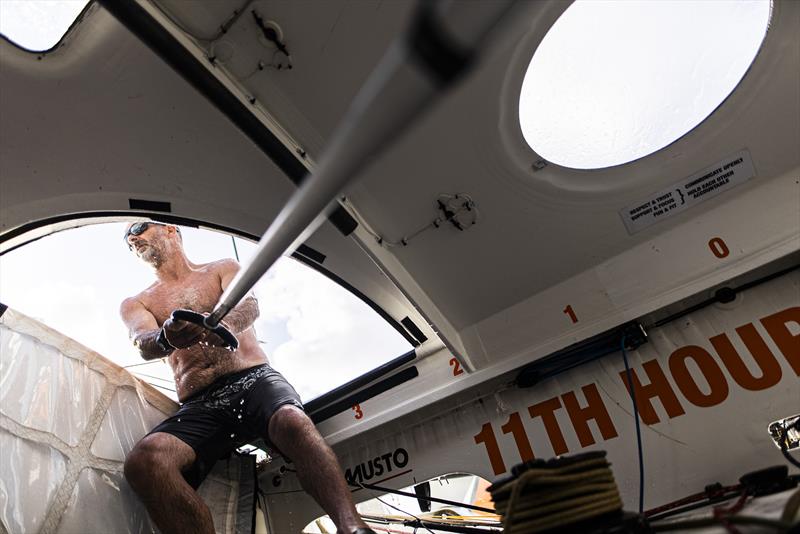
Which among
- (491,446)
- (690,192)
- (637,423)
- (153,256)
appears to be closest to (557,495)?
(637,423)

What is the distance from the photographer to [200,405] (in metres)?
2.05

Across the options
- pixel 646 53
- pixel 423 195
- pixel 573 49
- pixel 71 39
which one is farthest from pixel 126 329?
pixel 646 53

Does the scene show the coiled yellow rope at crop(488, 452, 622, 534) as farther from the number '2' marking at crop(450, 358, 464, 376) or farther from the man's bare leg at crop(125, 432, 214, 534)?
the man's bare leg at crop(125, 432, 214, 534)

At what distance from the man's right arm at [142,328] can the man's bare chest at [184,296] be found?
4cm

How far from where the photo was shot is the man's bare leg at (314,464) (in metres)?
1.60

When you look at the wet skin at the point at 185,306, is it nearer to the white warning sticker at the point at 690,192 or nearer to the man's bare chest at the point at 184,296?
the man's bare chest at the point at 184,296

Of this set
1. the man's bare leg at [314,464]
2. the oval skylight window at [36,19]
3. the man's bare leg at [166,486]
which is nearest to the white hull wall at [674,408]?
the man's bare leg at [314,464]

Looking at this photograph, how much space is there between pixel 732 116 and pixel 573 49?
0.51 m

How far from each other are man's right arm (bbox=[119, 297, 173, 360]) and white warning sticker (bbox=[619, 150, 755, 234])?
1710 millimetres

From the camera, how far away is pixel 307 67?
1397mm

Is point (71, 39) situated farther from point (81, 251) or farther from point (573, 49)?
point (573, 49)

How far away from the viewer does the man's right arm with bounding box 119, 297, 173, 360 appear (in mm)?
1960

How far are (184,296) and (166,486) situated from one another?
2.91 feet

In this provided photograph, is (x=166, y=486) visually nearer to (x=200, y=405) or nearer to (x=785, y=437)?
(x=200, y=405)
